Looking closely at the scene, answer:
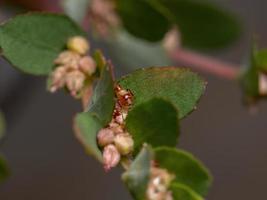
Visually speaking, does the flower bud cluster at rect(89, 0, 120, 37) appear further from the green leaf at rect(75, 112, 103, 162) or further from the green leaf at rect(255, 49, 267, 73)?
the green leaf at rect(75, 112, 103, 162)

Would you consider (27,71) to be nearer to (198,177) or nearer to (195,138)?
(198,177)

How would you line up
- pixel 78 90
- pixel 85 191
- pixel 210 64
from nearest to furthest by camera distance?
pixel 78 90 < pixel 210 64 < pixel 85 191

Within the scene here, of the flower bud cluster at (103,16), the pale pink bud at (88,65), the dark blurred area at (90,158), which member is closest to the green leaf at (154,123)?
the pale pink bud at (88,65)

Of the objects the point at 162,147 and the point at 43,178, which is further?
the point at 43,178

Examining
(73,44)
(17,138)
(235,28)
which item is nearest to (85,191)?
(17,138)

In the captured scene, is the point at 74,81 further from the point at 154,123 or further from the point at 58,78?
the point at 154,123

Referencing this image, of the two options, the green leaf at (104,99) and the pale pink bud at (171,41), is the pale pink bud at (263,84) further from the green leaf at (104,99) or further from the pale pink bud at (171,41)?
the green leaf at (104,99)
